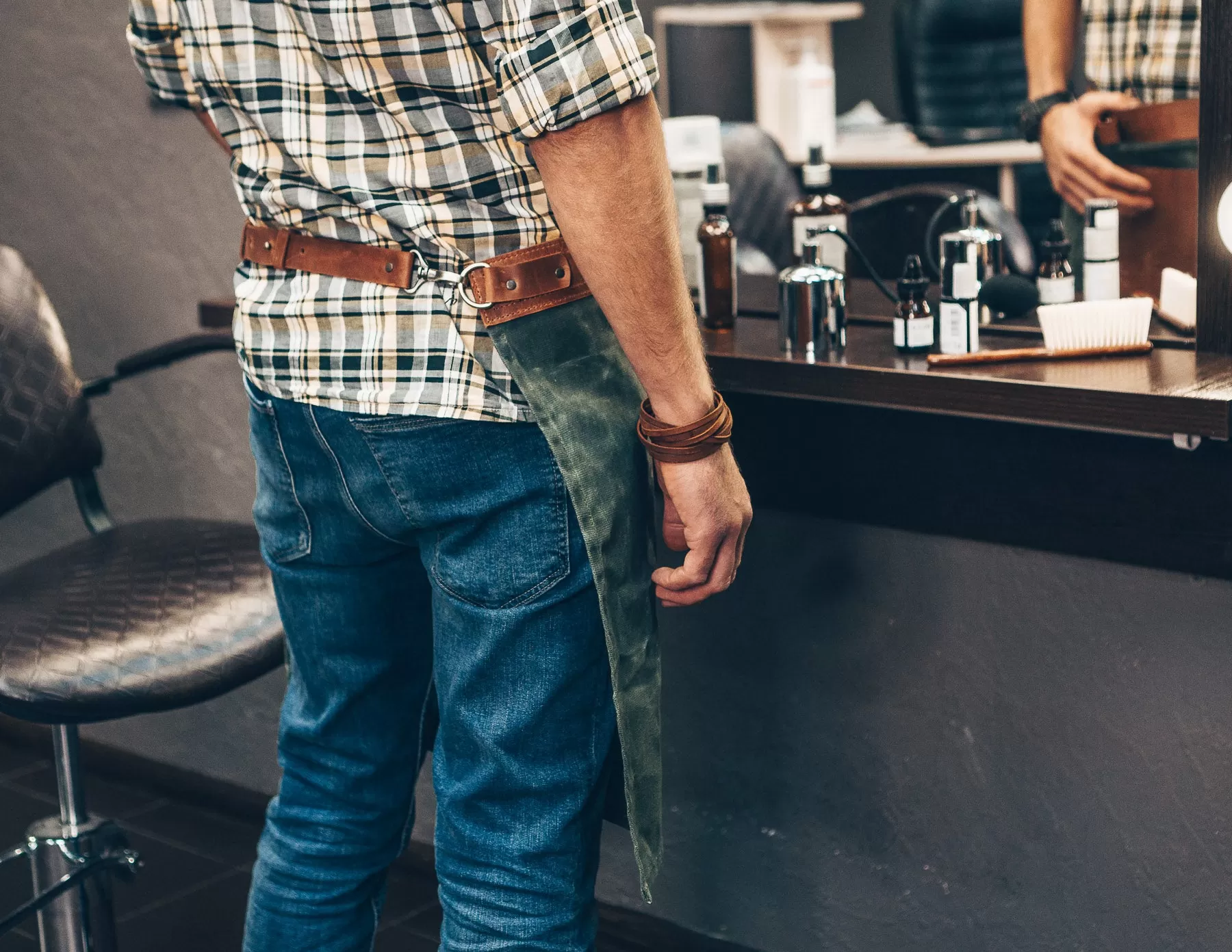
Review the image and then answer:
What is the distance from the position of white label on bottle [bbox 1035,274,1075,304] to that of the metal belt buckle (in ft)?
2.41

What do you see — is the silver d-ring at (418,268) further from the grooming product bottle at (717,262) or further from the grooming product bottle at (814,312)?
the grooming product bottle at (717,262)

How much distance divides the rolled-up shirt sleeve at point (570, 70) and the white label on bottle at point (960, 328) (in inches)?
20.7

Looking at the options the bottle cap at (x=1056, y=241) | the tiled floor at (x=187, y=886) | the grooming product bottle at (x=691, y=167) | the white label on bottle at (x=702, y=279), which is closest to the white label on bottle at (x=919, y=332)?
the bottle cap at (x=1056, y=241)

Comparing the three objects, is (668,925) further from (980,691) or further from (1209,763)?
(1209,763)

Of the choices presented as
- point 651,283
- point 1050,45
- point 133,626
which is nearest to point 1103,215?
point 1050,45

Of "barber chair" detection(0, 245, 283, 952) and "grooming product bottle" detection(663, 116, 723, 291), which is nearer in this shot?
"barber chair" detection(0, 245, 283, 952)

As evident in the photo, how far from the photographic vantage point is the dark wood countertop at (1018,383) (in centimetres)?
115

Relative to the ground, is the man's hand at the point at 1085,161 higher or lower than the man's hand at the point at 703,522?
higher

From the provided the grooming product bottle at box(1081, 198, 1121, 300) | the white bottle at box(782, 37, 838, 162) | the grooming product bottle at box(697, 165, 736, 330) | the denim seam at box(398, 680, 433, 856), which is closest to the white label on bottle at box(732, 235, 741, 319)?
the grooming product bottle at box(697, 165, 736, 330)

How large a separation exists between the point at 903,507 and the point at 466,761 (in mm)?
661

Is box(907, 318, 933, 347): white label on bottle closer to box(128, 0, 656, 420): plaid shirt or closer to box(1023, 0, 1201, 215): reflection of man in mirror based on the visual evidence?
box(1023, 0, 1201, 215): reflection of man in mirror

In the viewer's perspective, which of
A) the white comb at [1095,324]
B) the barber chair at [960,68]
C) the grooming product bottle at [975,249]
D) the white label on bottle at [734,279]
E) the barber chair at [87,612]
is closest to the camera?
the white comb at [1095,324]

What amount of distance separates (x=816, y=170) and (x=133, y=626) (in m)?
0.97

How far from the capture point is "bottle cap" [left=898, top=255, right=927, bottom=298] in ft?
4.58
